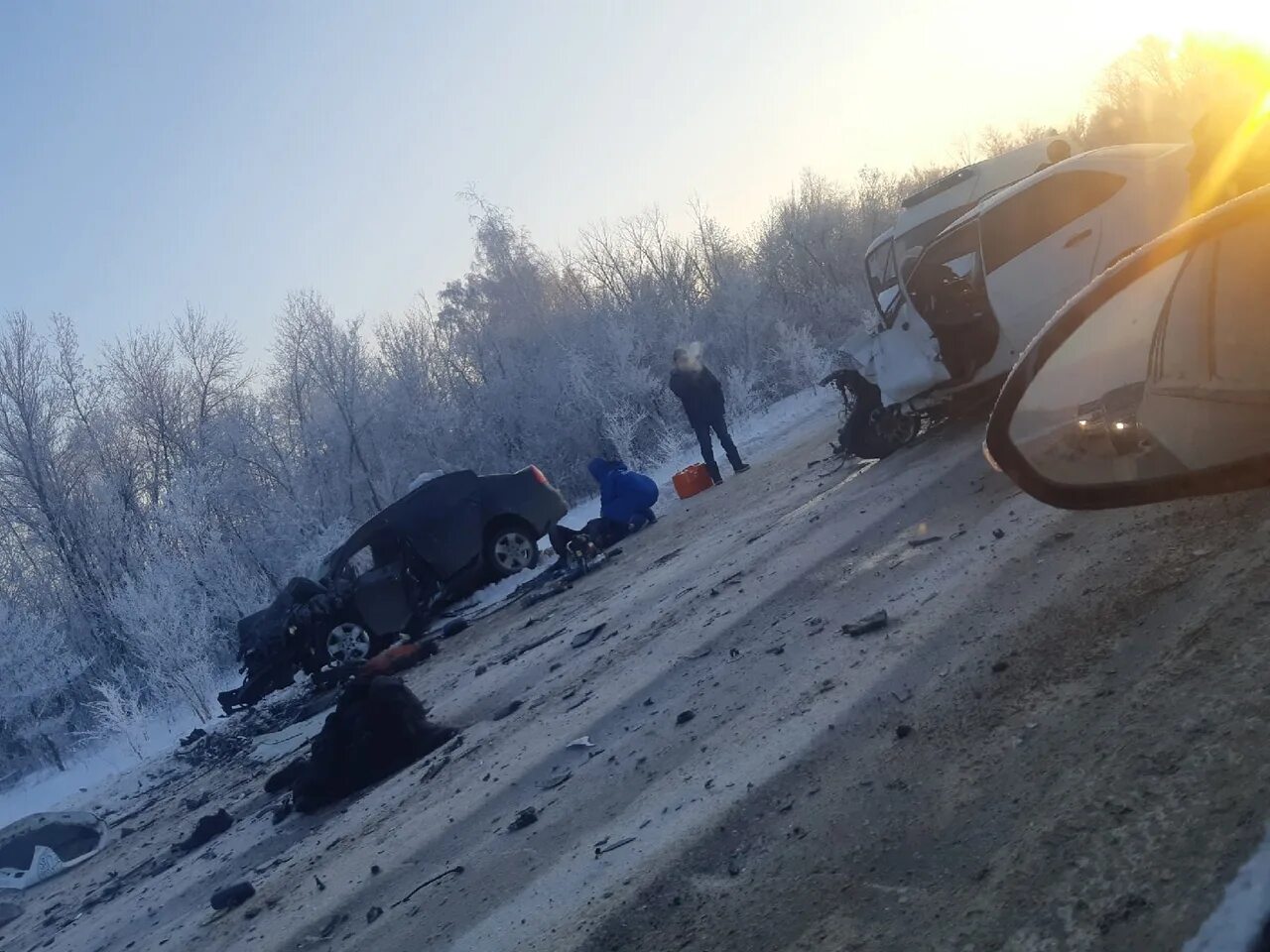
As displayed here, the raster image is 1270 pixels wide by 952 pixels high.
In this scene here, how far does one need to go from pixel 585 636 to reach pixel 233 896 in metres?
3.71

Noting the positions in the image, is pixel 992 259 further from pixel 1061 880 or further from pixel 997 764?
pixel 1061 880

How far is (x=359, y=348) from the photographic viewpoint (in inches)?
1708

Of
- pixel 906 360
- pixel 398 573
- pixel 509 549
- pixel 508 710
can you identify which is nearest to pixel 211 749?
pixel 398 573

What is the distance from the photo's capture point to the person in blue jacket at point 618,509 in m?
14.6

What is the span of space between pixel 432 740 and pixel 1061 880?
5.49 metres

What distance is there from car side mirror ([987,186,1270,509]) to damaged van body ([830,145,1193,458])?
18.5 ft

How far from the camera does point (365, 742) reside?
306 inches

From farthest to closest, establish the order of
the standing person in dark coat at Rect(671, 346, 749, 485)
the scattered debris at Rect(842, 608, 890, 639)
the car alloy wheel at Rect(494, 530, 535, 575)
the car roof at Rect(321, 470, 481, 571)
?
the standing person in dark coat at Rect(671, 346, 749, 485) → the car alloy wheel at Rect(494, 530, 535, 575) → the car roof at Rect(321, 470, 481, 571) → the scattered debris at Rect(842, 608, 890, 639)

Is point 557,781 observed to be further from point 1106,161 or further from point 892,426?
point 892,426

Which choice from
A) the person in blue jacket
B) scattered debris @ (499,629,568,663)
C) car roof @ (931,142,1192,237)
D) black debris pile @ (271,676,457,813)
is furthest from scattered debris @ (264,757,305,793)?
car roof @ (931,142,1192,237)

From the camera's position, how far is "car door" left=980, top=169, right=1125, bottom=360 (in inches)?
353

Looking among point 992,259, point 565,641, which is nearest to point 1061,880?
point 565,641

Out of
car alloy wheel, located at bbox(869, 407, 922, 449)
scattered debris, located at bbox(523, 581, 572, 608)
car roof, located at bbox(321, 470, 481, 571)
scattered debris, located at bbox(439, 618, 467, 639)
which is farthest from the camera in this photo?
car roof, located at bbox(321, 470, 481, 571)

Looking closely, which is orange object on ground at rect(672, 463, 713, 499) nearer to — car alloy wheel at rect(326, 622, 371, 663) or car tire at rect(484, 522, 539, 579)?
car tire at rect(484, 522, 539, 579)
